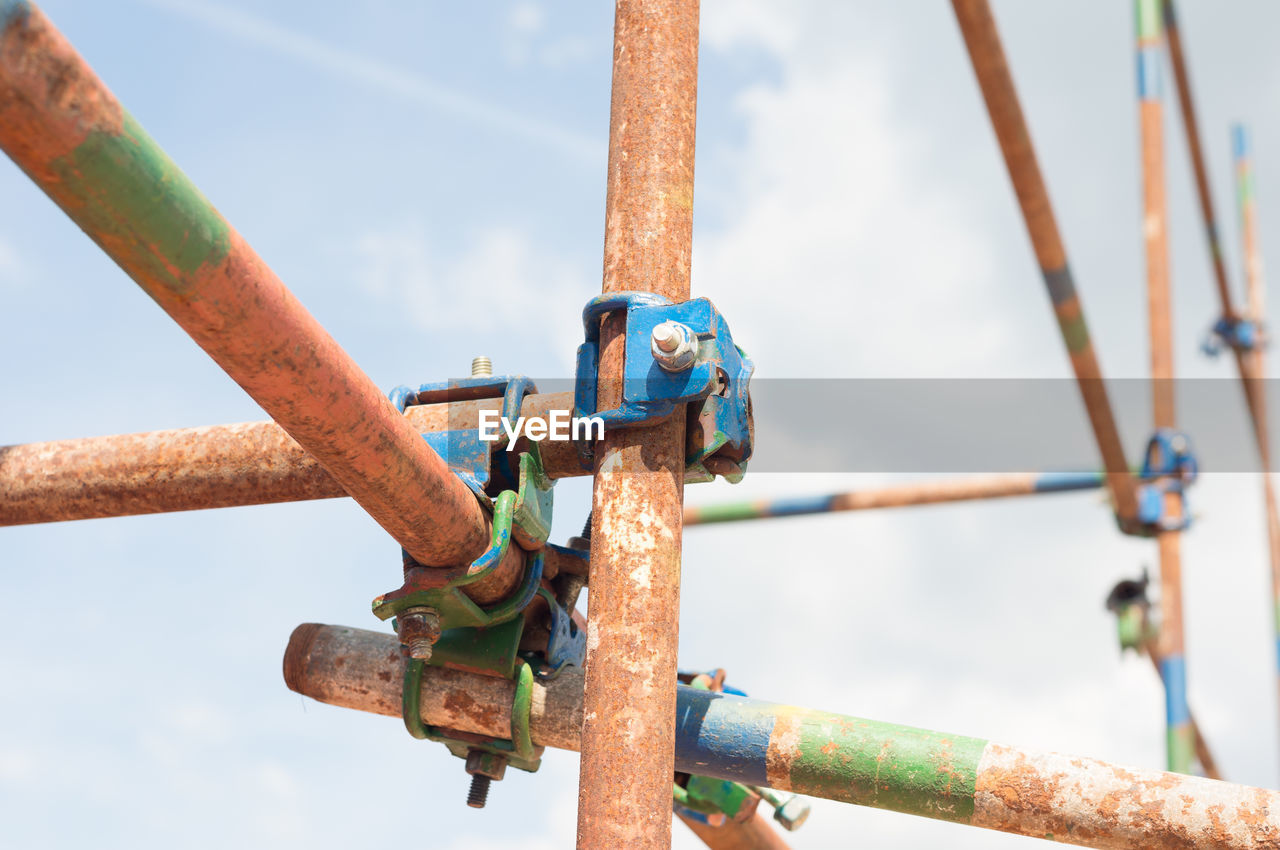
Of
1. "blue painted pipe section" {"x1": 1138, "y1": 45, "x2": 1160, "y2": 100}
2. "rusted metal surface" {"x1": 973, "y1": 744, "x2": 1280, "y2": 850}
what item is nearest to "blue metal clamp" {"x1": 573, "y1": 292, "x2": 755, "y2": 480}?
"rusted metal surface" {"x1": 973, "y1": 744, "x2": 1280, "y2": 850}

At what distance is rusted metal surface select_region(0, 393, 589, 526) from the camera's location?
9.22ft

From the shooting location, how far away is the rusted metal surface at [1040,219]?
194 inches

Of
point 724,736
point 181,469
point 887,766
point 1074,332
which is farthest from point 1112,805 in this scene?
point 1074,332

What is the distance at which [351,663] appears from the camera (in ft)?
10.7

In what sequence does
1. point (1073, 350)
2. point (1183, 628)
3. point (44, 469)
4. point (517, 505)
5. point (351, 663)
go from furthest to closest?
point (1183, 628) → point (1073, 350) → point (351, 663) → point (44, 469) → point (517, 505)

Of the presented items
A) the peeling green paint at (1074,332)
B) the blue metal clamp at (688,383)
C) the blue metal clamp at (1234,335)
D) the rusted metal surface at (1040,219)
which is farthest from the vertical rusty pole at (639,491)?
the blue metal clamp at (1234,335)

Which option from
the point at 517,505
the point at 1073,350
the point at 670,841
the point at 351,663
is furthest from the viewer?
the point at 1073,350

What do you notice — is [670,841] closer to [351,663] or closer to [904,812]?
[904,812]

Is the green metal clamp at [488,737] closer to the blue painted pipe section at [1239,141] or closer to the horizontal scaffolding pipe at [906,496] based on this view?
the horizontal scaffolding pipe at [906,496]

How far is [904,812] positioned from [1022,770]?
0.86 ft

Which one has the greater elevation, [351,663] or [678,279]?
[678,279]

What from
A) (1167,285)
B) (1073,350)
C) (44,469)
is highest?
(1167,285)

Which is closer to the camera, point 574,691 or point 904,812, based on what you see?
point 904,812

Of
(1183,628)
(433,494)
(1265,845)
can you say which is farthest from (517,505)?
(1183,628)
